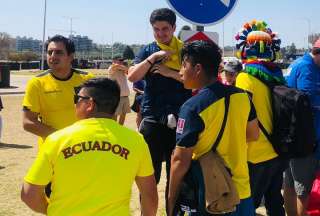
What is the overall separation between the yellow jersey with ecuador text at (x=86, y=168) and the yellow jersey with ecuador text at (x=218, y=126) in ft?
1.78

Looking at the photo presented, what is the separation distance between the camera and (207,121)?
3.03 meters

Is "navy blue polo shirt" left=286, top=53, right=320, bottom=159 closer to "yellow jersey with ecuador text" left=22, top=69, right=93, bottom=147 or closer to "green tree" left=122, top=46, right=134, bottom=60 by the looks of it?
"yellow jersey with ecuador text" left=22, top=69, right=93, bottom=147

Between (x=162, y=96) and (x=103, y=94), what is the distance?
1.80 metres

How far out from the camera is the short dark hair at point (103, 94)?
8.64 feet

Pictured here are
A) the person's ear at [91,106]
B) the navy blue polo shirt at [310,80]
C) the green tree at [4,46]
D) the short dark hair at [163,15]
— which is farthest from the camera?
the green tree at [4,46]

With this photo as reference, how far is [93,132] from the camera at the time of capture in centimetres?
251

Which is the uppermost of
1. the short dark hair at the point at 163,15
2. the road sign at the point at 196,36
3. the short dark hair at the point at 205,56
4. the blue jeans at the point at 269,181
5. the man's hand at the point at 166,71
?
the short dark hair at the point at 163,15

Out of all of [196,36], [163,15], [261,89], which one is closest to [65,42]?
[163,15]

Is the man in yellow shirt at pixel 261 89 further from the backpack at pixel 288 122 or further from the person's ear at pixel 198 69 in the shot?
the person's ear at pixel 198 69

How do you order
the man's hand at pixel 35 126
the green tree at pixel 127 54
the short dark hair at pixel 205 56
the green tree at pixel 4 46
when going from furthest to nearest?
the green tree at pixel 4 46
the green tree at pixel 127 54
the man's hand at pixel 35 126
the short dark hair at pixel 205 56

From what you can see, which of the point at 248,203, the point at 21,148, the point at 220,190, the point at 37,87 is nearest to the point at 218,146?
the point at 220,190

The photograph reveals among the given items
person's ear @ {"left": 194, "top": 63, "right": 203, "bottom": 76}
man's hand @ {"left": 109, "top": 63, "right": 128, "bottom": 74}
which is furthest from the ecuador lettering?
man's hand @ {"left": 109, "top": 63, "right": 128, "bottom": 74}

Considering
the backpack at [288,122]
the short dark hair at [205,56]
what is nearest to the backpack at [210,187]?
the short dark hair at [205,56]

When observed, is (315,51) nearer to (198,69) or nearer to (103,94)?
(198,69)
